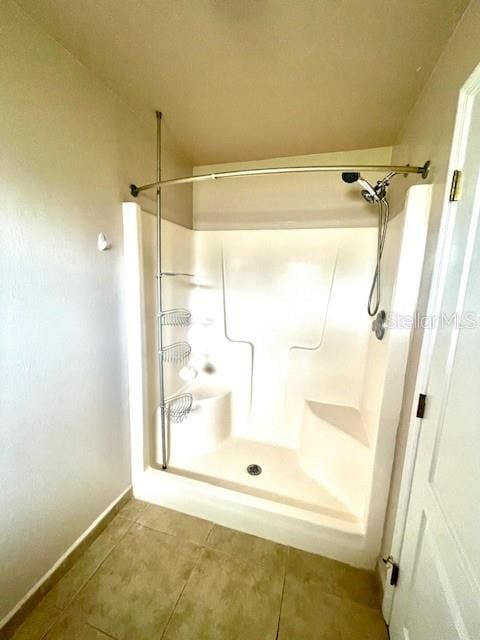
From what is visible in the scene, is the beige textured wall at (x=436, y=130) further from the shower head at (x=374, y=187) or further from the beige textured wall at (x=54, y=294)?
the beige textured wall at (x=54, y=294)

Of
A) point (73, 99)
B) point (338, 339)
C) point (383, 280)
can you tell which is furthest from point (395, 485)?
point (73, 99)

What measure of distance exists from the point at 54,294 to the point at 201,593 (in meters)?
1.61

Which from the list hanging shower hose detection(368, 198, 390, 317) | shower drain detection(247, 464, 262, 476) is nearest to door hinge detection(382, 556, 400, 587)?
shower drain detection(247, 464, 262, 476)

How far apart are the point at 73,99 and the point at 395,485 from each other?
2.38 meters

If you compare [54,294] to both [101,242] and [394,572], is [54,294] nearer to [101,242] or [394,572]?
[101,242]

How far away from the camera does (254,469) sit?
1906mm

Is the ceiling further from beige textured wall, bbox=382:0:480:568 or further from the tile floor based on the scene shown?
the tile floor

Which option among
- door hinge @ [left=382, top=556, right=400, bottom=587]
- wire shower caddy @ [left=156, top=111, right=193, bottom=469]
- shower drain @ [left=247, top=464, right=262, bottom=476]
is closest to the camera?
door hinge @ [left=382, top=556, right=400, bottom=587]

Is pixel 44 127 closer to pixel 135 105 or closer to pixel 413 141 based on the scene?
pixel 135 105

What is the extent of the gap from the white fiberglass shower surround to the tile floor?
4.8 inches

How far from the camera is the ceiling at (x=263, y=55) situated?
0.92 m

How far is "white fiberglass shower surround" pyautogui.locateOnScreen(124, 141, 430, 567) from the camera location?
1.35 m

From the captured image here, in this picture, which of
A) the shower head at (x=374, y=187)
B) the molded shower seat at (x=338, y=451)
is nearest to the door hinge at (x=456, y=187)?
the shower head at (x=374, y=187)

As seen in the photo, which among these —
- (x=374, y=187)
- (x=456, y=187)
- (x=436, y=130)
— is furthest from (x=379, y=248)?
(x=456, y=187)
